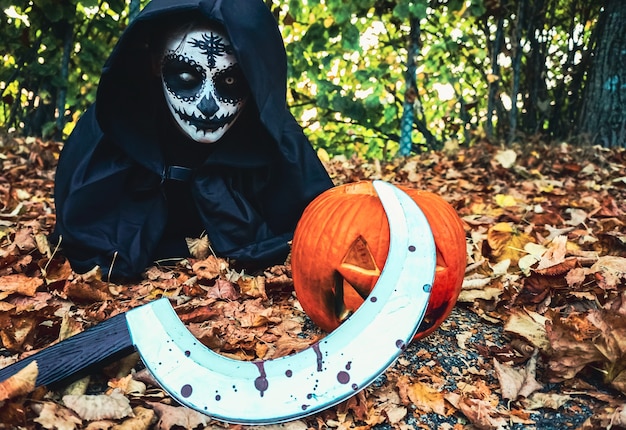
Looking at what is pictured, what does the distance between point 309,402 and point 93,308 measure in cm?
96

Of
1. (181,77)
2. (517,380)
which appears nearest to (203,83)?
(181,77)

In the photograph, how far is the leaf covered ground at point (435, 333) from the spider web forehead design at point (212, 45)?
82 cm

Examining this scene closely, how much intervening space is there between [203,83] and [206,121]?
14 cm

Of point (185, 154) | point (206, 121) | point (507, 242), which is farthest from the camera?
point (507, 242)

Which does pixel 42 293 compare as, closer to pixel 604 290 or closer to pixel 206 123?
pixel 206 123

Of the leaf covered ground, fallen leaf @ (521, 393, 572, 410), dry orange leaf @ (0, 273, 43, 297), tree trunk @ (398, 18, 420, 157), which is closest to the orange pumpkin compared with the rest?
the leaf covered ground

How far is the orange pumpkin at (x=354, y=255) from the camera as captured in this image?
1.46 meters

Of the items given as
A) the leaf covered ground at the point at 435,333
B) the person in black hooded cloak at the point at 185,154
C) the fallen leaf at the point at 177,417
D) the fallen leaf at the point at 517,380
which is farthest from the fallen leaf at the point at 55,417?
the fallen leaf at the point at 517,380

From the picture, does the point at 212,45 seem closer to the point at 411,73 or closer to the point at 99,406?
the point at 99,406

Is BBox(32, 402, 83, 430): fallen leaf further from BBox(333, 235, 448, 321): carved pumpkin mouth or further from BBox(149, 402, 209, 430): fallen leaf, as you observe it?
BBox(333, 235, 448, 321): carved pumpkin mouth

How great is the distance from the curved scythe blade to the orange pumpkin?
0.33 feet

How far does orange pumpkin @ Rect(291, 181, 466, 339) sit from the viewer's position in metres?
1.46

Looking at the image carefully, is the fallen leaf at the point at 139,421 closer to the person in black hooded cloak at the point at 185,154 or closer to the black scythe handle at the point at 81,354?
the black scythe handle at the point at 81,354

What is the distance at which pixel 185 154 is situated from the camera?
2215 mm
